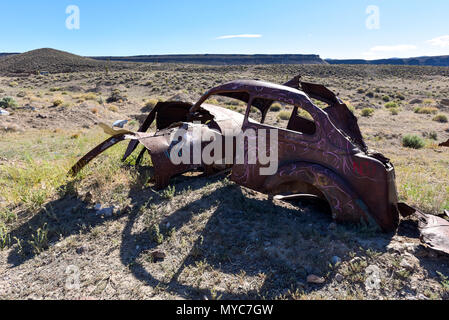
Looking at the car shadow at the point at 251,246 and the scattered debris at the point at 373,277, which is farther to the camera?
the car shadow at the point at 251,246

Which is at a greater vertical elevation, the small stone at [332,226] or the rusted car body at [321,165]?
the rusted car body at [321,165]

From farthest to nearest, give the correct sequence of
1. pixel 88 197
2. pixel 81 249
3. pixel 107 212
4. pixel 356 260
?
pixel 88 197, pixel 107 212, pixel 81 249, pixel 356 260

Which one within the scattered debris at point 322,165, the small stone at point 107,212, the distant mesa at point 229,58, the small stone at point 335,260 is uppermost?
the distant mesa at point 229,58

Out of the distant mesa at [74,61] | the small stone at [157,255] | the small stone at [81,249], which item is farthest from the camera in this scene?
the distant mesa at [74,61]

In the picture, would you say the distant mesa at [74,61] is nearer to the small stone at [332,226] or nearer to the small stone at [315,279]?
the small stone at [332,226]

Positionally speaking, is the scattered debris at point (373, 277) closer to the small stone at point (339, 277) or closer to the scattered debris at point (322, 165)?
the small stone at point (339, 277)

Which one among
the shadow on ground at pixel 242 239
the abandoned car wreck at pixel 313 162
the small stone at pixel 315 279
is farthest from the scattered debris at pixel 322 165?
the small stone at pixel 315 279

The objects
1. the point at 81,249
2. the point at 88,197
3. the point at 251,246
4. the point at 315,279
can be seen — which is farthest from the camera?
the point at 88,197

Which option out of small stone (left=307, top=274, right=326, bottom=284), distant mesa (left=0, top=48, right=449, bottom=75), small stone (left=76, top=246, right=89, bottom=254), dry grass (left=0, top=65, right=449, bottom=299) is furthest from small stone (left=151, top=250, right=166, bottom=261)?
distant mesa (left=0, top=48, right=449, bottom=75)

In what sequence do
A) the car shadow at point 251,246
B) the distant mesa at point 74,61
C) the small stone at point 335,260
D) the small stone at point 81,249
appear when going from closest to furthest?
the car shadow at point 251,246 → the small stone at point 335,260 → the small stone at point 81,249 → the distant mesa at point 74,61

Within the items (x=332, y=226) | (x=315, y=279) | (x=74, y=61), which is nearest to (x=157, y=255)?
(x=315, y=279)

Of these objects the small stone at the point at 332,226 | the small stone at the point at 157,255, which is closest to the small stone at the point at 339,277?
the small stone at the point at 332,226

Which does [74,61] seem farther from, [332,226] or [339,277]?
[339,277]

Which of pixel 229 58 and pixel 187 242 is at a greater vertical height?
pixel 229 58
